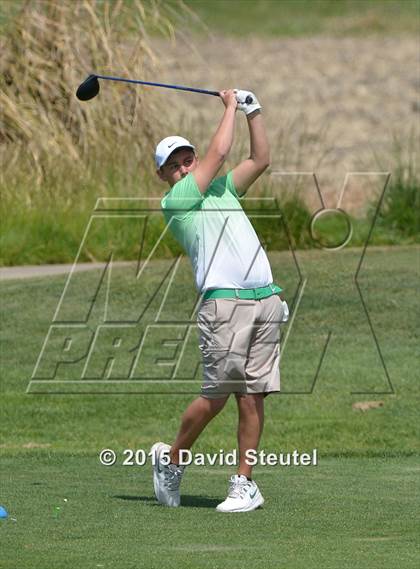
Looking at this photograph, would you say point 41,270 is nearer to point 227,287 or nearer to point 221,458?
point 221,458

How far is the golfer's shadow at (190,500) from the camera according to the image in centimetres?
788

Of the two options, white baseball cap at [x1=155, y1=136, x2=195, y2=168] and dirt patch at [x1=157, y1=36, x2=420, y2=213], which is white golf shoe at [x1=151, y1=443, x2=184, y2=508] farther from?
dirt patch at [x1=157, y1=36, x2=420, y2=213]

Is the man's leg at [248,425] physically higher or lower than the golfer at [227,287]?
lower

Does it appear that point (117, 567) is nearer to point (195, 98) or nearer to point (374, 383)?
point (374, 383)

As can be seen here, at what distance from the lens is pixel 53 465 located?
30.8ft

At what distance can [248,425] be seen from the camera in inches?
307

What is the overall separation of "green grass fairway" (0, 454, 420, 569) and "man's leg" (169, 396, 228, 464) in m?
0.28

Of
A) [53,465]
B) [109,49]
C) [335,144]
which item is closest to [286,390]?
[53,465]

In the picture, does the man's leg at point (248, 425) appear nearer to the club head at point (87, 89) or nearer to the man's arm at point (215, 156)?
the man's arm at point (215, 156)

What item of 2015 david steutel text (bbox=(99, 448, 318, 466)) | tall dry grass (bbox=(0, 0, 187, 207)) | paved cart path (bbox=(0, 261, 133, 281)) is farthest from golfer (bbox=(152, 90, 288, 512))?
tall dry grass (bbox=(0, 0, 187, 207))

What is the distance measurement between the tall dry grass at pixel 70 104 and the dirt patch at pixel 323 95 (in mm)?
800

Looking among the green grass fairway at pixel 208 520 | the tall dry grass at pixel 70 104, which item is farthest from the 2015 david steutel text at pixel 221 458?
the tall dry grass at pixel 70 104

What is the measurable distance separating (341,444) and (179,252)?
583 cm

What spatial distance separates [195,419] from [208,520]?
0.61 m
